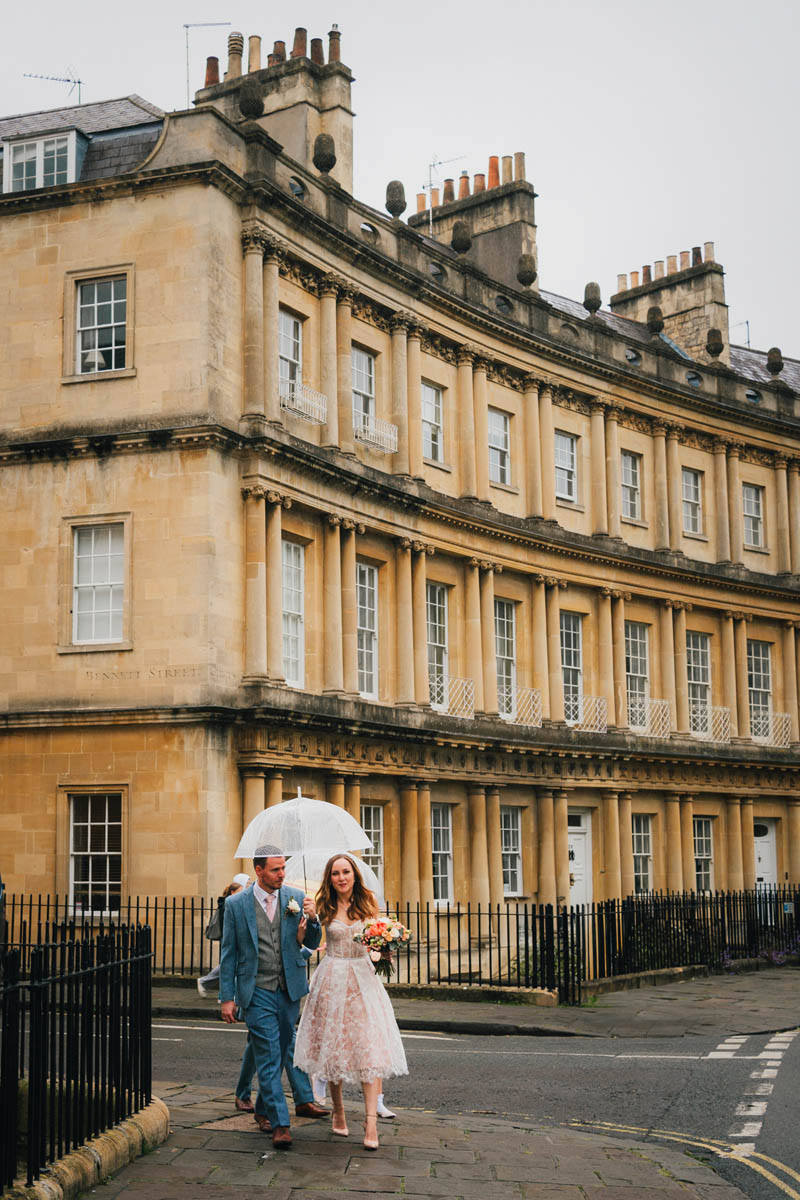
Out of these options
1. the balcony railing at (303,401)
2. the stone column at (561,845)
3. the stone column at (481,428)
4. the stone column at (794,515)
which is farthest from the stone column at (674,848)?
the balcony railing at (303,401)

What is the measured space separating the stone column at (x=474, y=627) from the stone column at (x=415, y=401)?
2.57 meters

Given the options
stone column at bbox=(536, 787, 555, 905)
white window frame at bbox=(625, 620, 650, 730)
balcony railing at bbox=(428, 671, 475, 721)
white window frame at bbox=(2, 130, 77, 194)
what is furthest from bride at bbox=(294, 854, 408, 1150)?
white window frame at bbox=(625, 620, 650, 730)

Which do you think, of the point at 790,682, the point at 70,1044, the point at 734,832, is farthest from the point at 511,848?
the point at 70,1044

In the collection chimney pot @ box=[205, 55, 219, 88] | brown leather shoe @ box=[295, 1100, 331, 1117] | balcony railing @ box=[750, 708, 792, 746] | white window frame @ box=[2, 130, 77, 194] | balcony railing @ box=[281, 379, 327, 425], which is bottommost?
brown leather shoe @ box=[295, 1100, 331, 1117]

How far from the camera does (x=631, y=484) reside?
3512 cm

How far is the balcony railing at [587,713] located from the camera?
32.3m

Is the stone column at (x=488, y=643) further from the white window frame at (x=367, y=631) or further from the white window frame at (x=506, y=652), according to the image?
the white window frame at (x=367, y=631)

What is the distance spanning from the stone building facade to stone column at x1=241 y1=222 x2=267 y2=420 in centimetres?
6

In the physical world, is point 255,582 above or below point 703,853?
above

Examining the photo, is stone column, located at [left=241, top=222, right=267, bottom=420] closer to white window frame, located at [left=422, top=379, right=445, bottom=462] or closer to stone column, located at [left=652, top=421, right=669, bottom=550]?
white window frame, located at [left=422, top=379, right=445, bottom=462]

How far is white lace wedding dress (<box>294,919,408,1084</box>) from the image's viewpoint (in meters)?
8.74

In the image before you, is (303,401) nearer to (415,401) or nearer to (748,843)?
(415,401)

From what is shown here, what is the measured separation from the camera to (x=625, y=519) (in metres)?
34.5

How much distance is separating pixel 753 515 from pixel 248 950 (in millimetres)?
31288
